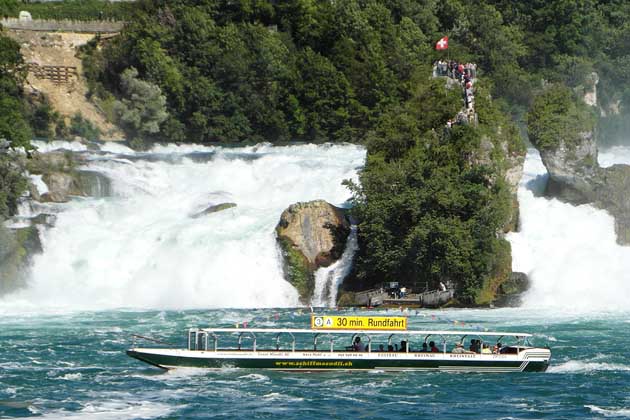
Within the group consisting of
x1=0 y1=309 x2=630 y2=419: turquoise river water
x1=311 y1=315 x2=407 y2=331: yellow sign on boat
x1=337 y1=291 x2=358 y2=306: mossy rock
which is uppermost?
x1=337 y1=291 x2=358 y2=306: mossy rock

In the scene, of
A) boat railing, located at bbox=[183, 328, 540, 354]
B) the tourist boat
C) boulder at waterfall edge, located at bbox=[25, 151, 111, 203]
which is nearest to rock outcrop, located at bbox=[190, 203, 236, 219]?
boulder at waterfall edge, located at bbox=[25, 151, 111, 203]

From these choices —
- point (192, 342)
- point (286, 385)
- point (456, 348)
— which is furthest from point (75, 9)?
point (286, 385)

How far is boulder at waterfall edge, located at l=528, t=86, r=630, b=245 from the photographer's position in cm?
10956

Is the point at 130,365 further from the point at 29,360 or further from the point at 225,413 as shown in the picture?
the point at 225,413

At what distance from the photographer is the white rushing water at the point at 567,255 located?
98.4 m

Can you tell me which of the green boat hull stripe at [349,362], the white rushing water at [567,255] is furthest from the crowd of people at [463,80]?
the green boat hull stripe at [349,362]

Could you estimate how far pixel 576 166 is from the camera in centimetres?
11188

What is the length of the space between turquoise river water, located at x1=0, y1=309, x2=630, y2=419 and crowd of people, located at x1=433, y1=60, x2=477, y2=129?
983 inches

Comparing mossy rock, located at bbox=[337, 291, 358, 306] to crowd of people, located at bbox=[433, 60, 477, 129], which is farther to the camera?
crowd of people, located at bbox=[433, 60, 477, 129]

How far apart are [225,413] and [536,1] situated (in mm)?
112017

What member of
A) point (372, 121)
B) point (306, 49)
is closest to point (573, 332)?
point (372, 121)

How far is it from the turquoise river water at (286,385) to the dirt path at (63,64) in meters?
55.9

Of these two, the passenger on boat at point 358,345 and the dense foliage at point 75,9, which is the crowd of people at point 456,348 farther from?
the dense foliage at point 75,9

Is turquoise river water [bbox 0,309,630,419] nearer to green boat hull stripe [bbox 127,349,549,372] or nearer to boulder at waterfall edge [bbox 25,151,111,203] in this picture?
green boat hull stripe [bbox 127,349,549,372]
